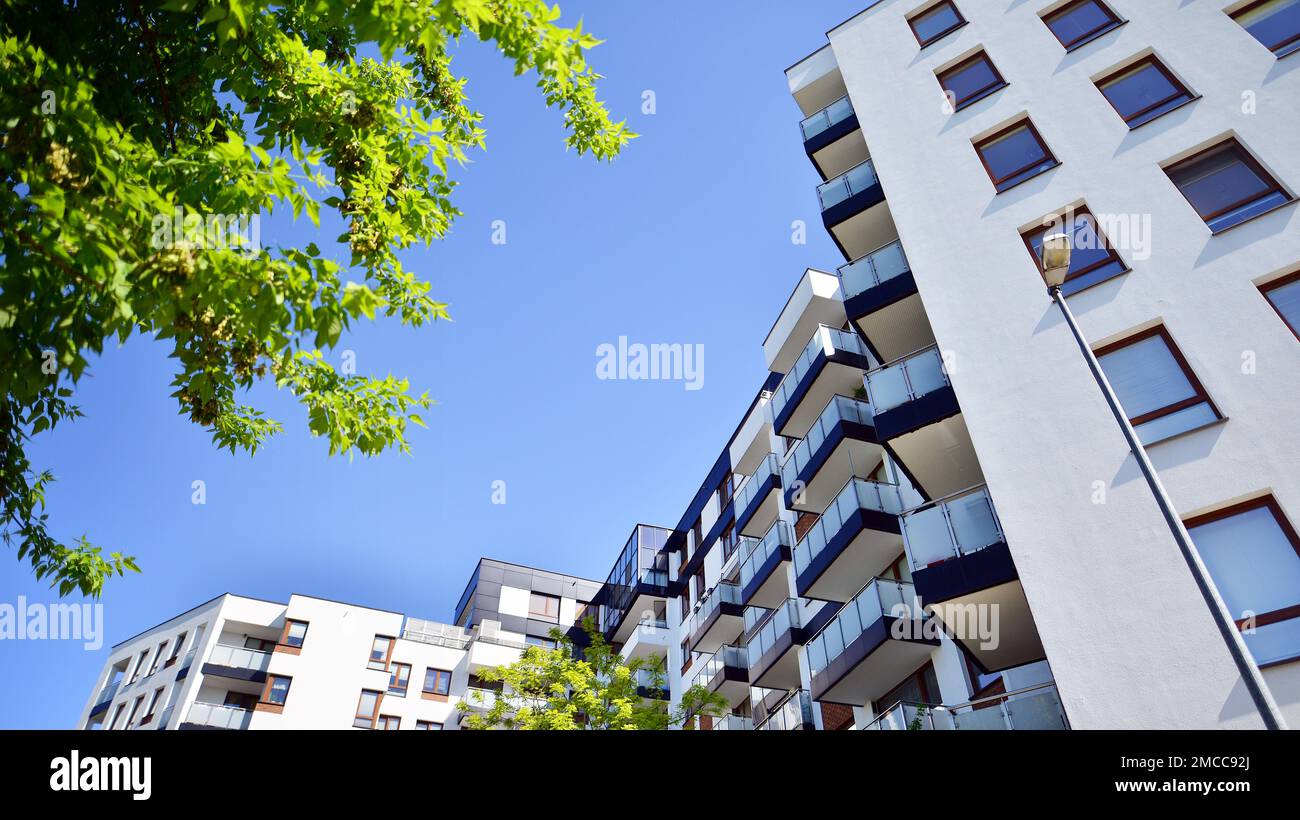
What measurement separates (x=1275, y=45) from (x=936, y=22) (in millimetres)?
7356

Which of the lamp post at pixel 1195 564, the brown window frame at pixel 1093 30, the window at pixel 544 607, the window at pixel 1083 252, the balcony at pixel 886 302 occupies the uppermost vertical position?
the window at pixel 544 607

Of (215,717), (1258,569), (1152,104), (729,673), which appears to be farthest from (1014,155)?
(215,717)

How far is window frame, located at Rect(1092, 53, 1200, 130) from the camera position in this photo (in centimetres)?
1418

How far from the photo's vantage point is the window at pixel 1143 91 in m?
14.4

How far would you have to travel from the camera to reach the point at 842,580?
1875cm

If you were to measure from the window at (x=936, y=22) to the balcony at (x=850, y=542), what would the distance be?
10596 mm

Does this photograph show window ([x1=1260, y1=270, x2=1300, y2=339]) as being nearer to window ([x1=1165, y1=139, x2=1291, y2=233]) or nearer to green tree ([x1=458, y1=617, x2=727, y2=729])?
window ([x1=1165, y1=139, x2=1291, y2=233])

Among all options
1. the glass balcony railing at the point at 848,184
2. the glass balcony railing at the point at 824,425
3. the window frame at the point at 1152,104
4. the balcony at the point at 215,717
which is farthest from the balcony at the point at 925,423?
the balcony at the point at 215,717

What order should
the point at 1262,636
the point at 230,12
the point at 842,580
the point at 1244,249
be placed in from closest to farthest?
1. the point at 230,12
2. the point at 1262,636
3. the point at 1244,249
4. the point at 842,580

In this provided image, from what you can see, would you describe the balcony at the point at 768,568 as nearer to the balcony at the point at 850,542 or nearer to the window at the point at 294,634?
the balcony at the point at 850,542
